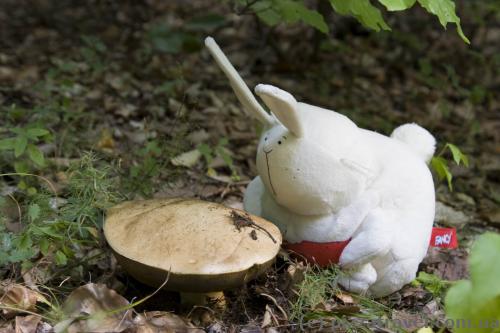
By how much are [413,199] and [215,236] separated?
728 mm

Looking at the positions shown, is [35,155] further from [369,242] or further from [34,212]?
[369,242]

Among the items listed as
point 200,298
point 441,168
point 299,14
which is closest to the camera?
point 200,298

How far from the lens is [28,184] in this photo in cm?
255

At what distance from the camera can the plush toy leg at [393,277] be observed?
202 cm

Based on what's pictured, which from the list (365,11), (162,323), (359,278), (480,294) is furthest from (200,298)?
(365,11)

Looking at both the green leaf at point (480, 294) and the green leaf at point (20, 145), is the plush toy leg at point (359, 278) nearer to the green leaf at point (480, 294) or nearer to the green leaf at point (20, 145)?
the green leaf at point (480, 294)

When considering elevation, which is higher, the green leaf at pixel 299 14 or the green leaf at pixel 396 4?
the green leaf at pixel 396 4

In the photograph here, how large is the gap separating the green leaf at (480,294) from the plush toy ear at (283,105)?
2.22 feet

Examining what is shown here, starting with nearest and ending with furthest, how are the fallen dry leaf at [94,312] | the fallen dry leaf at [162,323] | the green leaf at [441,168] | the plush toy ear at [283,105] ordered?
the fallen dry leaf at [94,312], the fallen dry leaf at [162,323], the plush toy ear at [283,105], the green leaf at [441,168]

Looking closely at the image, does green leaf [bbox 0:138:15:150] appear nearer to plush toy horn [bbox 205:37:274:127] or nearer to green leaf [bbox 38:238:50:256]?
green leaf [bbox 38:238:50:256]

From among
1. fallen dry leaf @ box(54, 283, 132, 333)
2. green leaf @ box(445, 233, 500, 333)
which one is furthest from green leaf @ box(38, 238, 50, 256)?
green leaf @ box(445, 233, 500, 333)

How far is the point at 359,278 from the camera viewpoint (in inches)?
78.1

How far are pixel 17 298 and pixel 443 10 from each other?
170 centimetres

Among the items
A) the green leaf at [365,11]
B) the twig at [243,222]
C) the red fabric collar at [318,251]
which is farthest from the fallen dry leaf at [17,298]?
the green leaf at [365,11]
